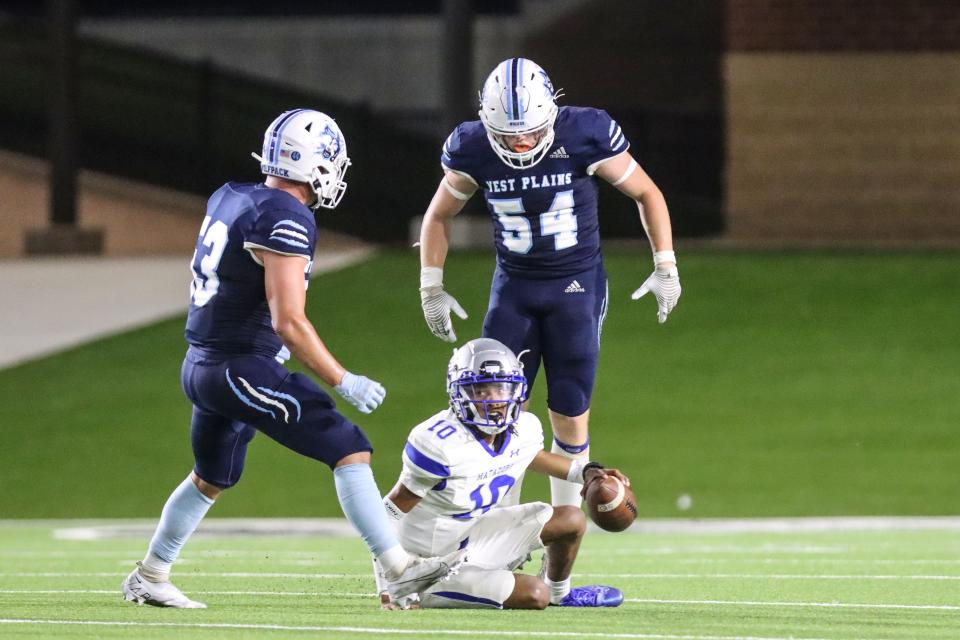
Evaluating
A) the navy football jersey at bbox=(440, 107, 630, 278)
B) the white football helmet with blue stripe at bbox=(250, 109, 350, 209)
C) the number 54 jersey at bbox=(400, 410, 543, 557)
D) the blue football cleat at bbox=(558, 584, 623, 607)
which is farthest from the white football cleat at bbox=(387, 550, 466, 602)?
the navy football jersey at bbox=(440, 107, 630, 278)

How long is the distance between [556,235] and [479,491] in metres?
1.58

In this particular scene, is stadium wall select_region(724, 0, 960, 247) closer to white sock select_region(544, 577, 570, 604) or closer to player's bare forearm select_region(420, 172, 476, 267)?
player's bare forearm select_region(420, 172, 476, 267)

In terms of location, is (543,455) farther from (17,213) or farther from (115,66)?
(115,66)

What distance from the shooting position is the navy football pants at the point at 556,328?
354 inches

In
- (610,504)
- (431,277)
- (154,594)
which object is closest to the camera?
(610,504)

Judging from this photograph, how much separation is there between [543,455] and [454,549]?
495 mm

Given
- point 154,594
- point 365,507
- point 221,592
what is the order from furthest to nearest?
point 221,592, point 154,594, point 365,507

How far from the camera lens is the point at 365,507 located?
7.52 metres

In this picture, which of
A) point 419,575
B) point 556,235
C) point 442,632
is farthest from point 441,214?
point 442,632

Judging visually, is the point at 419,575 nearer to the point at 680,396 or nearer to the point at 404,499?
the point at 404,499

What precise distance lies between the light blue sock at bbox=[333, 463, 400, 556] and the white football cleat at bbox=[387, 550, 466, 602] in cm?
11

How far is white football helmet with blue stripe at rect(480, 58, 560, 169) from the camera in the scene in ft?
28.2

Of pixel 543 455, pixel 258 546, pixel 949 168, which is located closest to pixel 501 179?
pixel 543 455

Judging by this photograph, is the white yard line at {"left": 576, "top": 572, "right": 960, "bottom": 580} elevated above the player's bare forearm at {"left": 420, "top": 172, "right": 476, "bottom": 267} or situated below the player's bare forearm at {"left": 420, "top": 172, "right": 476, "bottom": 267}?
below
